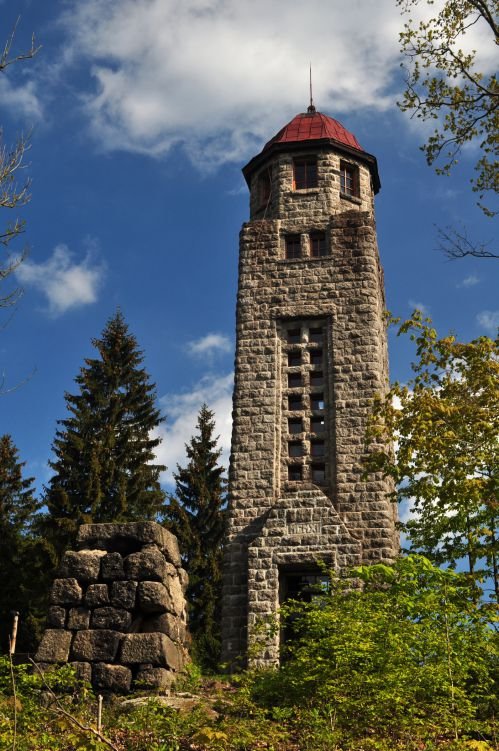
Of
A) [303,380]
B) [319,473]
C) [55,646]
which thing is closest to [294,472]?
[319,473]

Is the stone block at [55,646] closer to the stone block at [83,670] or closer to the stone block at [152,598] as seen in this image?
the stone block at [83,670]

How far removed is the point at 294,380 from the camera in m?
18.7

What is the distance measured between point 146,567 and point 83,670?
4.33 feet

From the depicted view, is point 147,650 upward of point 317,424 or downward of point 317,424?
downward

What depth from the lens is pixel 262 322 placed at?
18875 millimetres

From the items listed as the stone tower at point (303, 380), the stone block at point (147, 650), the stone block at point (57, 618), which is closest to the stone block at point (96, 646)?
the stone block at point (147, 650)

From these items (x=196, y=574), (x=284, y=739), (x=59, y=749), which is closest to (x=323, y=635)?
(x=284, y=739)

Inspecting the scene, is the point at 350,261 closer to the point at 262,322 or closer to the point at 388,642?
the point at 262,322

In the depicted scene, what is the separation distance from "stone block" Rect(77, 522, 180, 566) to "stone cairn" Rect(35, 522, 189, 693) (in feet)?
0.04

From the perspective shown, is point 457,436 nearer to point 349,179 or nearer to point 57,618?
point 57,618

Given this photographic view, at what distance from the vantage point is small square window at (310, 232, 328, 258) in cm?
1972

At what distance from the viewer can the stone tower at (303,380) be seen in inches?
630

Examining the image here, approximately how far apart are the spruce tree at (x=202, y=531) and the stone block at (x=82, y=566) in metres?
14.3

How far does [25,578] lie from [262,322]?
1022cm
